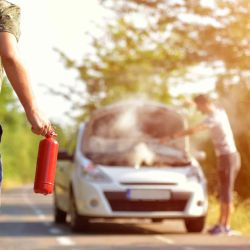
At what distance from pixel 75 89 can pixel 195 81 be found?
45.8 ft

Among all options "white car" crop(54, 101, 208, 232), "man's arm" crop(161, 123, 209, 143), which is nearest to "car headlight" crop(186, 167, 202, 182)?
"white car" crop(54, 101, 208, 232)

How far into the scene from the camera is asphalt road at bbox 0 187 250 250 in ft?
40.1

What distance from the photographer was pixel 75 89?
3478 cm

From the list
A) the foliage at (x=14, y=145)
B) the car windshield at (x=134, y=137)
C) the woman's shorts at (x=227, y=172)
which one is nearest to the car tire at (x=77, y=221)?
the car windshield at (x=134, y=137)

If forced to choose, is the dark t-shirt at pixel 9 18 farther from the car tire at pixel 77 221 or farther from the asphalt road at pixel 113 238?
the car tire at pixel 77 221

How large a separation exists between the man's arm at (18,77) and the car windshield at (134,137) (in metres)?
10.8

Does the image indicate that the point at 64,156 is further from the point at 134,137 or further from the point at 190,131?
the point at 190,131

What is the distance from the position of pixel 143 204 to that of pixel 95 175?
0.80 m

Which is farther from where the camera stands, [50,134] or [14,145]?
[14,145]

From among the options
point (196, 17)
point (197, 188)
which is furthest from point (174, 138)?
point (196, 17)

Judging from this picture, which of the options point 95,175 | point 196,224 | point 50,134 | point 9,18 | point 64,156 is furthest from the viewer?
point 64,156

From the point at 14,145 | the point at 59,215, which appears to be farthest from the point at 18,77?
the point at 14,145

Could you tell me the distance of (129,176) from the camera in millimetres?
14672

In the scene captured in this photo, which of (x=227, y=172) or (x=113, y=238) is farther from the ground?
(x=227, y=172)
